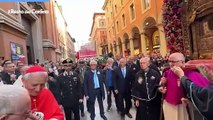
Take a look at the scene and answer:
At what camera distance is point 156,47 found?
109 ft

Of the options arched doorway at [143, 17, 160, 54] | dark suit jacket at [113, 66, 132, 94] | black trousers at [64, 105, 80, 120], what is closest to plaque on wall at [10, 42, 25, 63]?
dark suit jacket at [113, 66, 132, 94]

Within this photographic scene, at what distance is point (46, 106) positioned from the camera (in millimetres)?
3711

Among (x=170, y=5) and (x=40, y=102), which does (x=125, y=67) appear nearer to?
(x=170, y=5)

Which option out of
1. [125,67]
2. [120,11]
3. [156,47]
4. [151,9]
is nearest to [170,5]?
[125,67]

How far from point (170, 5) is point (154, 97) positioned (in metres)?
4.39

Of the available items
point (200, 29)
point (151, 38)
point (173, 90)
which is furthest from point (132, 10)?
point (173, 90)

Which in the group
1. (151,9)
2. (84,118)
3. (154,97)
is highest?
(151,9)

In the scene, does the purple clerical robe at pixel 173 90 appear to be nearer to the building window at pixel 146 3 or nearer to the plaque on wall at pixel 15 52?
the plaque on wall at pixel 15 52

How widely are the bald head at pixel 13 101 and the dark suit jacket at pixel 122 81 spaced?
7.88 meters

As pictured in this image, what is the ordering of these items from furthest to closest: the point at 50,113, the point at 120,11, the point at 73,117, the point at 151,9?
the point at 120,11 < the point at 151,9 < the point at 73,117 < the point at 50,113

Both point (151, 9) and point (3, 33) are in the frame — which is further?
point (151, 9)

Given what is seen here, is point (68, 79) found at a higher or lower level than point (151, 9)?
lower

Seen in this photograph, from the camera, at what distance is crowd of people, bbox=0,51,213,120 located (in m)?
2.52

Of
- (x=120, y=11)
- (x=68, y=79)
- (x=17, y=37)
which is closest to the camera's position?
(x=68, y=79)
